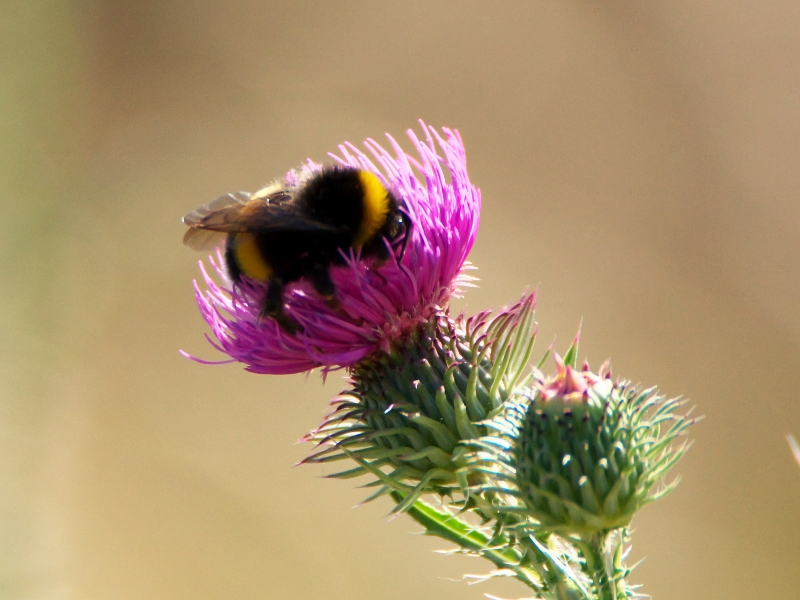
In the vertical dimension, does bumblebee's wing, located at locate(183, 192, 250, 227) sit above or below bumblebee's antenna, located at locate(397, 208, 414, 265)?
above

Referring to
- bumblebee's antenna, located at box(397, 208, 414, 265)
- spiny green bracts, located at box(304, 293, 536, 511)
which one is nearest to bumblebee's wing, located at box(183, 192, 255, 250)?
bumblebee's antenna, located at box(397, 208, 414, 265)

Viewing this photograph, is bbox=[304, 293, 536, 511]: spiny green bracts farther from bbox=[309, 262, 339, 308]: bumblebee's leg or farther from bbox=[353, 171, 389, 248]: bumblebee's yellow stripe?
bbox=[353, 171, 389, 248]: bumblebee's yellow stripe

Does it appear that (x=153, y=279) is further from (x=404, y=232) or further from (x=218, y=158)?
(x=404, y=232)

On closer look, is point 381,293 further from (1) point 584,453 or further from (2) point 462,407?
(1) point 584,453

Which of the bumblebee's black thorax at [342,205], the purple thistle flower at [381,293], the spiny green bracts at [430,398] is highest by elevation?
the bumblebee's black thorax at [342,205]

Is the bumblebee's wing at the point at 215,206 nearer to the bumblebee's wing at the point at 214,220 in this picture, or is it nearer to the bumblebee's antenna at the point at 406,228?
the bumblebee's wing at the point at 214,220

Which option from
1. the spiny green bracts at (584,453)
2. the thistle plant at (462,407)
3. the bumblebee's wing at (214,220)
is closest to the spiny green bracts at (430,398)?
the thistle plant at (462,407)
